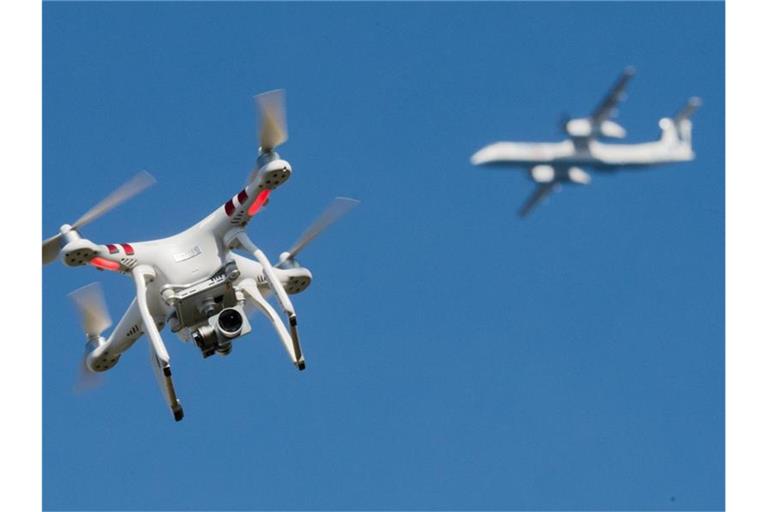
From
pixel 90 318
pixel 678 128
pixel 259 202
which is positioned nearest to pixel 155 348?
pixel 259 202

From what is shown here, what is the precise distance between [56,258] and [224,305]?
5.34m

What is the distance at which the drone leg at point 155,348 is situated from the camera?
30.0m

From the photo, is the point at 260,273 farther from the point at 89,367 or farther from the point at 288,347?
the point at 89,367

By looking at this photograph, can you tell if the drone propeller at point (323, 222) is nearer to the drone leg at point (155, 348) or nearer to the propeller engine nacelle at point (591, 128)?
the drone leg at point (155, 348)

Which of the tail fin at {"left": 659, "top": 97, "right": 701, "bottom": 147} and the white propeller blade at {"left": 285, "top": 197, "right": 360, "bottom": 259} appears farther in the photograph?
the tail fin at {"left": 659, "top": 97, "right": 701, "bottom": 147}

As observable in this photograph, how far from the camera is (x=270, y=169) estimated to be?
102 feet

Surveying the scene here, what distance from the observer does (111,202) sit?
3192cm


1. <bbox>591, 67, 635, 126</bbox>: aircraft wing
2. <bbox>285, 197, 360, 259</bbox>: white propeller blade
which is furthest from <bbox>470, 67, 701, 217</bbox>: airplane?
<bbox>285, 197, 360, 259</bbox>: white propeller blade

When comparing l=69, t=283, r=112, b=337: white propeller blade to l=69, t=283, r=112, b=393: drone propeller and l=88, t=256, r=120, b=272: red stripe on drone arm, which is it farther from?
l=88, t=256, r=120, b=272: red stripe on drone arm

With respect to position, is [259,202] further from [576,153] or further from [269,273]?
[576,153]

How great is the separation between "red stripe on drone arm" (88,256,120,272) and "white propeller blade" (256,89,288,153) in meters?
5.53

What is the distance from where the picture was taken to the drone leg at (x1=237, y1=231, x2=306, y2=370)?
30812 mm

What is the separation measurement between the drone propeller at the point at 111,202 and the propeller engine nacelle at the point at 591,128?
28.5m

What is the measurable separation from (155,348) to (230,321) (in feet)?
7.38
